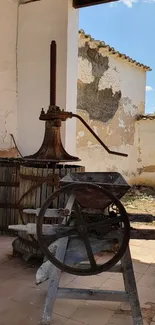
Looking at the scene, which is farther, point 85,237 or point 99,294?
point 99,294

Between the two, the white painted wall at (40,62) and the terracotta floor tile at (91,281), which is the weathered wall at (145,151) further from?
the terracotta floor tile at (91,281)

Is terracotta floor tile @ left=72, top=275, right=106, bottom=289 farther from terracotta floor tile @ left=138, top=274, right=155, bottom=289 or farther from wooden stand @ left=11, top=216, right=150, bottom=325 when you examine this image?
wooden stand @ left=11, top=216, right=150, bottom=325

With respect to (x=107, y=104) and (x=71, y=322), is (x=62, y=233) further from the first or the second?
(x=107, y=104)

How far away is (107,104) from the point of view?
7180 millimetres

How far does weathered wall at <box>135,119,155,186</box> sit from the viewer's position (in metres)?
8.16

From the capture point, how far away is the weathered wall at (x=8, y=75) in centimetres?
431

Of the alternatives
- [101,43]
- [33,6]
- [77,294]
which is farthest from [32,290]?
[101,43]

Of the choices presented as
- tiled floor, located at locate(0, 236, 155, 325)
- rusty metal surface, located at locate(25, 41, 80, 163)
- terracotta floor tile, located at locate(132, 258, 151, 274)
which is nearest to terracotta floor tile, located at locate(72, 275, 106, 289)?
tiled floor, located at locate(0, 236, 155, 325)

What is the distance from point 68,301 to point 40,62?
3.35 meters

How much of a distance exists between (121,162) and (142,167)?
775 millimetres

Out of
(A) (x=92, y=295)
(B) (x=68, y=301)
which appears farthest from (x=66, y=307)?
(A) (x=92, y=295)

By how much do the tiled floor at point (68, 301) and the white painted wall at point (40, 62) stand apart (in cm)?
208

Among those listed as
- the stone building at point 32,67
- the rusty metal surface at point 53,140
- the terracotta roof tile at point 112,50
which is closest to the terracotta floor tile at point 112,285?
the rusty metal surface at point 53,140

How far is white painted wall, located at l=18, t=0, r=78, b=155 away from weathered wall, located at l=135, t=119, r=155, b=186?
13.9 feet
